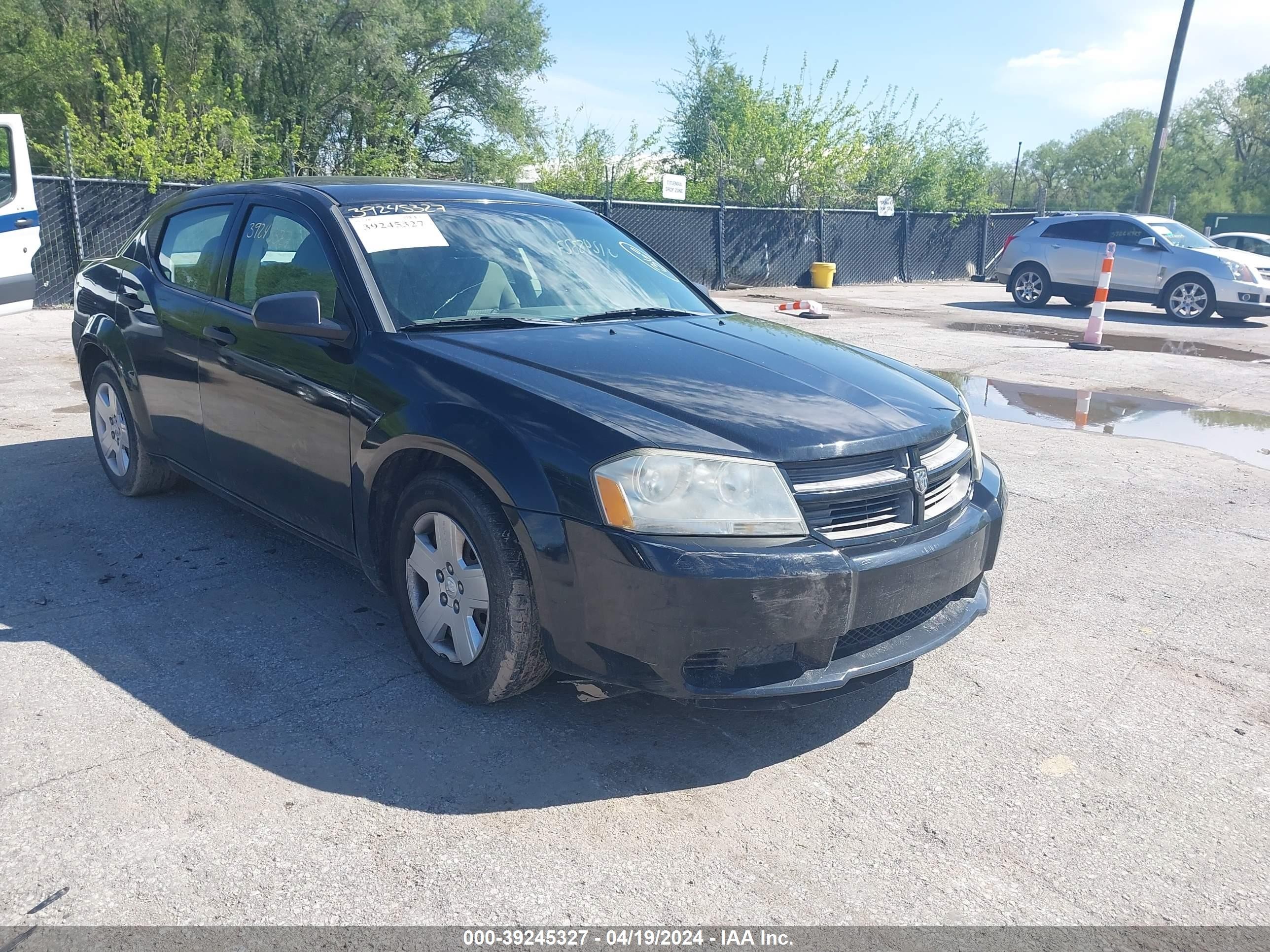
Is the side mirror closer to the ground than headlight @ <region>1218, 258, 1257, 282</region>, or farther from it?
farther from it

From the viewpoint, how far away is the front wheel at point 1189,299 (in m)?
16.0

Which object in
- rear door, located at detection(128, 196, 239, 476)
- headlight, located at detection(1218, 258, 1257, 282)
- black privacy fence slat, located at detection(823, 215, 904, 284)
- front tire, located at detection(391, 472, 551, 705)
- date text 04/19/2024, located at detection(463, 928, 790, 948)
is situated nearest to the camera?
date text 04/19/2024, located at detection(463, 928, 790, 948)

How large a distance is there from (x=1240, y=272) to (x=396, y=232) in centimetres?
1588

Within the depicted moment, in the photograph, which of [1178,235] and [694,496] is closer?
[694,496]

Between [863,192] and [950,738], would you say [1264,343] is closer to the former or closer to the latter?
[950,738]

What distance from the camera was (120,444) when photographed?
211 inches

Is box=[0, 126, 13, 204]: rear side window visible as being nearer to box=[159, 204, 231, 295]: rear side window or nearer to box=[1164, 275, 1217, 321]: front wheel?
box=[159, 204, 231, 295]: rear side window

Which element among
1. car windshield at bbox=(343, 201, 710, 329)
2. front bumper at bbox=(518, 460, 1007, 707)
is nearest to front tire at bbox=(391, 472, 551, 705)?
front bumper at bbox=(518, 460, 1007, 707)

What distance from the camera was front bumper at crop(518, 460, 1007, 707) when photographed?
272cm

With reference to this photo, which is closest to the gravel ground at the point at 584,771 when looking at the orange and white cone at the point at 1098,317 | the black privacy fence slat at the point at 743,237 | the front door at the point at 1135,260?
the orange and white cone at the point at 1098,317

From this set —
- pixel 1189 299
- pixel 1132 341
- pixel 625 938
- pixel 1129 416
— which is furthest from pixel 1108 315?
pixel 625 938

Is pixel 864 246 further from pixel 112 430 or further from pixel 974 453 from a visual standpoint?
pixel 974 453

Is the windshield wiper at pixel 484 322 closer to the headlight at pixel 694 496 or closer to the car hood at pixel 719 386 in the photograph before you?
the car hood at pixel 719 386

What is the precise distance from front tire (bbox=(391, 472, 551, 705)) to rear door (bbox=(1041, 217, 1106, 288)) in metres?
16.4
